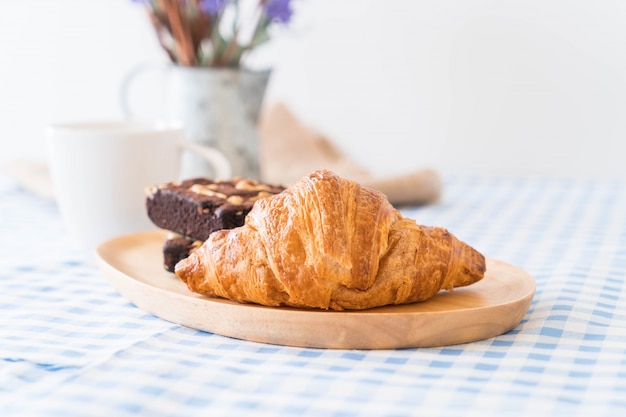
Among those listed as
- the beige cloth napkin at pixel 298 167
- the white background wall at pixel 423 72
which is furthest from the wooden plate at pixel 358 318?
the white background wall at pixel 423 72

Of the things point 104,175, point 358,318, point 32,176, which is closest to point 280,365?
point 358,318

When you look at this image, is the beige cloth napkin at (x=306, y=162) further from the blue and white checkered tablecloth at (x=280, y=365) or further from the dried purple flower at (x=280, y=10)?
the blue and white checkered tablecloth at (x=280, y=365)

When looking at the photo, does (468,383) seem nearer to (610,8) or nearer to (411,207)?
(411,207)

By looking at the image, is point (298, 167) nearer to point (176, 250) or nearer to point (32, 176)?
point (32, 176)

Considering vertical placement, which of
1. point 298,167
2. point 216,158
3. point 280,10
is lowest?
point 298,167

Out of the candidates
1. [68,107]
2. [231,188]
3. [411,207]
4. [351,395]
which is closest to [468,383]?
[351,395]

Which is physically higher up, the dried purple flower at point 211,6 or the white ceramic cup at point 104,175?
the dried purple flower at point 211,6

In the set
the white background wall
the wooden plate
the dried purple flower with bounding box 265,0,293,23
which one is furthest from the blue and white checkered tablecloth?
the white background wall
